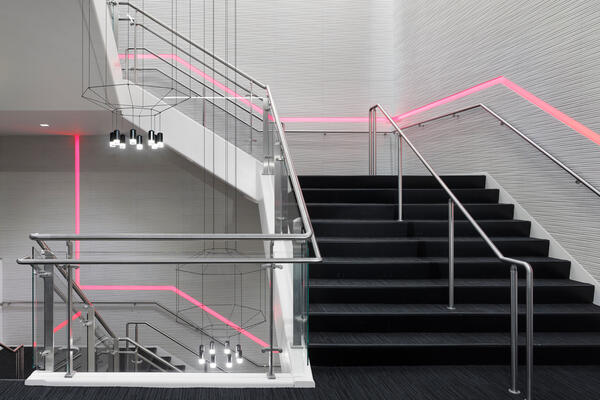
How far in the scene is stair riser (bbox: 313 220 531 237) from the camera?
402 centimetres

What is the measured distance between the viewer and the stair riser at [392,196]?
4.51 metres

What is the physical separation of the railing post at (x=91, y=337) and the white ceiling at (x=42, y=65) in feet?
9.63

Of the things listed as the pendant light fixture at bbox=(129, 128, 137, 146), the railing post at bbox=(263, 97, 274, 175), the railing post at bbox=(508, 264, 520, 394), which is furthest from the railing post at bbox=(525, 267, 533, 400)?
the pendant light fixture at bbox=(129, 128, 137, 146)

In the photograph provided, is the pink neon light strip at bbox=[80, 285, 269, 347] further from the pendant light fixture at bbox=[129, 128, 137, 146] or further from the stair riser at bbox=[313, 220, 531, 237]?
the pendant light fixture at bbox=[129, 128, 137, 146]

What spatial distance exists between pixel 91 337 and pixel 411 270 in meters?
2.52

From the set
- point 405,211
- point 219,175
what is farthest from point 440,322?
point 219,175

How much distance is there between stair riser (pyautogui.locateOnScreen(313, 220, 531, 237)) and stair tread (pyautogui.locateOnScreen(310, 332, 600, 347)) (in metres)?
1.22

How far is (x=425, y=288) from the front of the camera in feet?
10.6

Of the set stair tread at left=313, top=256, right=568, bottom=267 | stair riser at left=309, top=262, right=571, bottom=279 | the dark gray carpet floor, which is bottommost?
the dark gray carpet floor

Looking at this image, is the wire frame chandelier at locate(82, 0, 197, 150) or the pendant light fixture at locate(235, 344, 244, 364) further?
the wire frame chandelier at locate(82, 0, 197, 150)

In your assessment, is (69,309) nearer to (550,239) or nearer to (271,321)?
(271,321)

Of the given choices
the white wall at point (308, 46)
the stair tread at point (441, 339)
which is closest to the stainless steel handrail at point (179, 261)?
the stair tread at point (441, 339)

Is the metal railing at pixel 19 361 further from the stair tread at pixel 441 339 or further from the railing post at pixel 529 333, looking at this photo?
the railing post at pixel 529 333

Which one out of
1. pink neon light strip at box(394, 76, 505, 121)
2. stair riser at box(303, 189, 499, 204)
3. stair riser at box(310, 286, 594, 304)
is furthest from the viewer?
pink neon light strip at box(394, 76, 505, 121)
